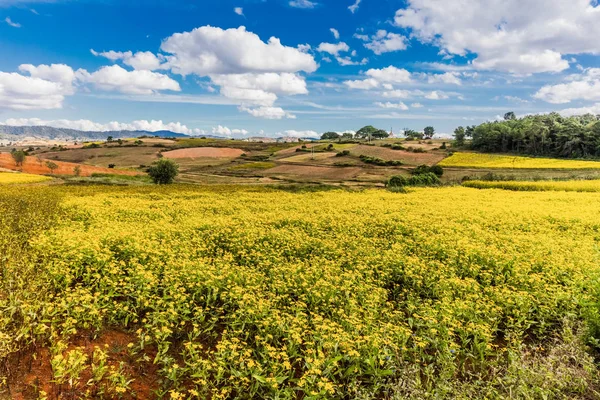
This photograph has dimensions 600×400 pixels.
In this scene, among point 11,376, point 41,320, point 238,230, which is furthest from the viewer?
point 238,230

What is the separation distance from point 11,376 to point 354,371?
20.3 ft

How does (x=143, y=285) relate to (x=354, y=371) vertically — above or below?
above

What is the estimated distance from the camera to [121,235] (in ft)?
43.3

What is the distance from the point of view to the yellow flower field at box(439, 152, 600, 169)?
72.1m

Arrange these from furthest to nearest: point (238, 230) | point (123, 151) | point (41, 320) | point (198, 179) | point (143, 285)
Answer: point (123, 151) < point (198, 179) < point (238, 230) < point (143, 285) < point (41, 320)

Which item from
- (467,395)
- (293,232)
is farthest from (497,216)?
(467,395)

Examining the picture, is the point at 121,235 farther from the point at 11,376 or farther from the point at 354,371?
the point at 354,371

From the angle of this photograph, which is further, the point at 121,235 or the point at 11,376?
the point at 121,235

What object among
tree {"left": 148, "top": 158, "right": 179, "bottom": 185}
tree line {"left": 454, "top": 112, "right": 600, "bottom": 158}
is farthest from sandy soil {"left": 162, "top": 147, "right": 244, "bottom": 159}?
tree line {"left": 454, "top": 112, "right": 600, "bottom": 158}

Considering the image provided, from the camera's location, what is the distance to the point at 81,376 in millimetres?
6438

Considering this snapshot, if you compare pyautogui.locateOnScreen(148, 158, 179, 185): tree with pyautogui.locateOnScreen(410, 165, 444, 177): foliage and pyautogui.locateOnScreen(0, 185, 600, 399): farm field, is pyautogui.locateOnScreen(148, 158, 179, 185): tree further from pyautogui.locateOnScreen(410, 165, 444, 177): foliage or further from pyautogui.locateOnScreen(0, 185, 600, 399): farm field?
pyautogui.locateOnScreen(410, 165, 444, 177): foliage

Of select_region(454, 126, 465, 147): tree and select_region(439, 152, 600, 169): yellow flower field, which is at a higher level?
select_region(454, 126, 465, 147): tree

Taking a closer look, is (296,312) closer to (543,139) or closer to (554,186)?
(554,186)

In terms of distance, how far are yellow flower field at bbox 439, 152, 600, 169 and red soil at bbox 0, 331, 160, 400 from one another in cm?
8274
